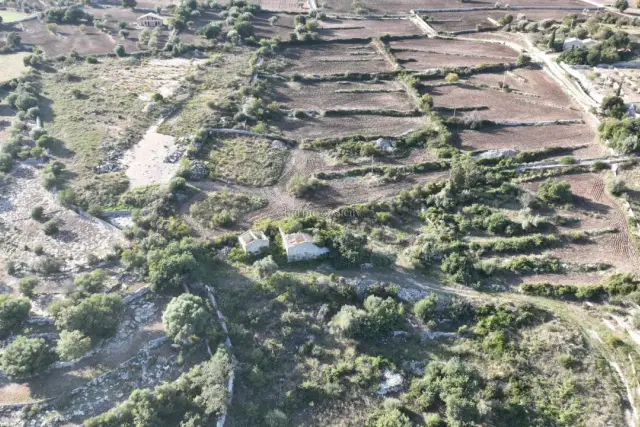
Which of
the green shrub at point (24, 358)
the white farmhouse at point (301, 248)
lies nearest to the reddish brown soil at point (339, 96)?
the white farmhouse at point (301, 248)

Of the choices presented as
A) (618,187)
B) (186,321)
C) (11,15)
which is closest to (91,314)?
(186,321)

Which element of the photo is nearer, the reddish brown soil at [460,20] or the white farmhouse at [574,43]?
the white farmhouse at [574,43]

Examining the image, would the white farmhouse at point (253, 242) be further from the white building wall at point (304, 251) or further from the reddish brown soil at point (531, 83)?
the reddish brown soil at point (531, 83)

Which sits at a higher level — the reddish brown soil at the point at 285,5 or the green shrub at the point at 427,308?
the reddish brown soil at the point at 285,5

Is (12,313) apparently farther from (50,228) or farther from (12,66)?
(12,66)

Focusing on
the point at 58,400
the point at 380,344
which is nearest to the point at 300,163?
the point at 380,344

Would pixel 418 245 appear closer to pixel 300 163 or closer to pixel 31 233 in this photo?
pixel 300 163

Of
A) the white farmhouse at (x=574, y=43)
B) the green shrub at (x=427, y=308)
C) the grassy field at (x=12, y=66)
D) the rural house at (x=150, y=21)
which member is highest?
the white farmhouse at (x=574, y=43)
